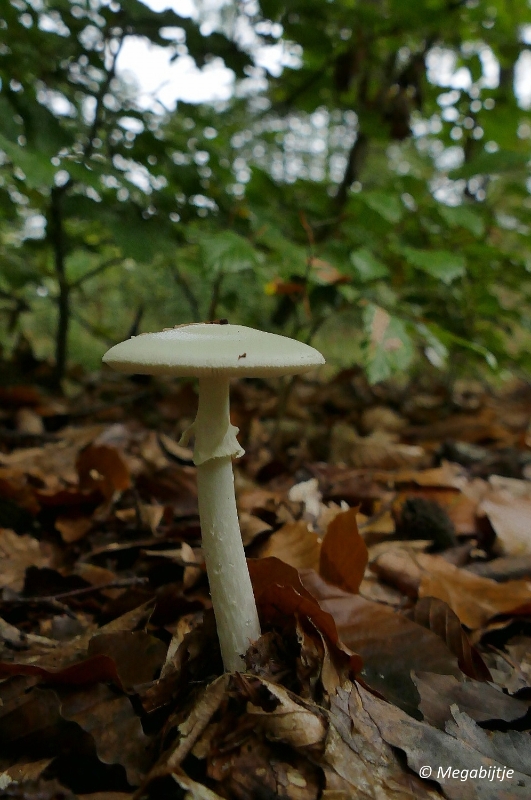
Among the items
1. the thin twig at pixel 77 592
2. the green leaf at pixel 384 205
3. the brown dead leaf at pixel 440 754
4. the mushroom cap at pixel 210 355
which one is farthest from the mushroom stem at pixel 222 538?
the green leaf at pixel 384 205

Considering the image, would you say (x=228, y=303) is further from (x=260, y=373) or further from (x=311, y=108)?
(x=260, y=373)

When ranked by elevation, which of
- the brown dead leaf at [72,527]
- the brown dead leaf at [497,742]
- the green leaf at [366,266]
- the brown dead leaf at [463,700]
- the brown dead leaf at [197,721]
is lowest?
the brown dead leaf at [497,742]

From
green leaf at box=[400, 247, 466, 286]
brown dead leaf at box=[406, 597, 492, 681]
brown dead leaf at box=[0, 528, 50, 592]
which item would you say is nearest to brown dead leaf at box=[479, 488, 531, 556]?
brown dead leaf at box=[406, 597, 492, 681]

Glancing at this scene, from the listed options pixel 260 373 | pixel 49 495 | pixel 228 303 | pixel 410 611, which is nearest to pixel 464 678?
pixel 410 611

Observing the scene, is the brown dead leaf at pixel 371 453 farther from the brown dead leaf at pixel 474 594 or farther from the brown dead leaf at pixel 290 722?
the brown dead leaf at pixel 290 722

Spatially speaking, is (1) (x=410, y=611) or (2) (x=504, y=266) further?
(2) (x=504, y=266)

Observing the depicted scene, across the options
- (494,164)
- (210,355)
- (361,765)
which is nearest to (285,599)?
(361,765)
